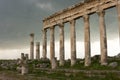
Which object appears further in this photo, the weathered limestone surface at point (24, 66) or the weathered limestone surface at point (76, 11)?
the weathered limestone surface at point (76, 11)

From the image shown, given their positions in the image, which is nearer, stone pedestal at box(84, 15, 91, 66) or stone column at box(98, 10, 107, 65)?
stone column at box(98, 10, 107, 65)

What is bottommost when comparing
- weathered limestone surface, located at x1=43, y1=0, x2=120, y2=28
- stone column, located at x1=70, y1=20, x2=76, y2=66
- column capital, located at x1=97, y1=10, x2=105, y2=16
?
stone column, located at x1=70, y1=20, x2=76, y2=66

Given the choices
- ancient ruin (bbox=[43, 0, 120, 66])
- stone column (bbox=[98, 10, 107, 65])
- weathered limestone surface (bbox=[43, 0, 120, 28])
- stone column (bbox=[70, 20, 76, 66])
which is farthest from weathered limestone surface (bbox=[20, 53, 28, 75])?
weathered limestone surface (bbox=[43, 0, 120, 28])

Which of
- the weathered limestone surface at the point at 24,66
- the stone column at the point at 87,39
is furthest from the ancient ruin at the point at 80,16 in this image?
the weathered limestone surface at the point at 24,66

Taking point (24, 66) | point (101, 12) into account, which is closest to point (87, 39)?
point (101, 12)

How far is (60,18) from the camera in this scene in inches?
1850

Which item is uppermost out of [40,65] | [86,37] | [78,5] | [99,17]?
[78,5]

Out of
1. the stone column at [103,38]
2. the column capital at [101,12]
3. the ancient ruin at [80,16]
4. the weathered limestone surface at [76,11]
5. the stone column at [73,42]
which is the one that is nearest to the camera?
the stone column at [103,38]

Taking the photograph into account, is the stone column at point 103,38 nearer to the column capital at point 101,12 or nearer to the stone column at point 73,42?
the column capital at point 101,12

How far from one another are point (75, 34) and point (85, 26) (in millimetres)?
3704

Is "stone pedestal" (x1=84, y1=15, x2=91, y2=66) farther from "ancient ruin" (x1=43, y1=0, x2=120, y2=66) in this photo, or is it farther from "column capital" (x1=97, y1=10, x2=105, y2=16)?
"column capital" (x1=97, y1=10, x2=105, y2=16)

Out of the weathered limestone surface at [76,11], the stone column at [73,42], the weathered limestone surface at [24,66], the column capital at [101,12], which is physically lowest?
the weathered limestone surface at [24,66]

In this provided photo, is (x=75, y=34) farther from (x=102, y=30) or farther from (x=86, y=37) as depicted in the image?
(x=102, y=30)

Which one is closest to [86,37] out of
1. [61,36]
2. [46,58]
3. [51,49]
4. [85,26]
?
[85,26]
